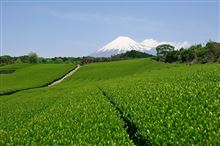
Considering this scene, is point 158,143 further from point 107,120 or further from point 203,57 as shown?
point 203,57

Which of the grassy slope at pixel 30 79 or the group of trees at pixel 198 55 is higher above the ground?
the group of trees at pixel 198 55

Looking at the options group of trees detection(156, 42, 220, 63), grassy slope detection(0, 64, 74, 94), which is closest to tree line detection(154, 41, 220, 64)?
group of trees detection(156, 42, 220, 63)

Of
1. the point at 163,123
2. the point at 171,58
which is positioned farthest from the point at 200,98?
the point at 171,58

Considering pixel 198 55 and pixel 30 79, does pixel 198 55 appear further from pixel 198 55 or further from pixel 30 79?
pixel 30 79

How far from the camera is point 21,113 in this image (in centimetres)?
4109

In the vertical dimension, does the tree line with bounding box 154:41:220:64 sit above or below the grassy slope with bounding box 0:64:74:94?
above

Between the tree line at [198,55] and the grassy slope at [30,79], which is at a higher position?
the tree line at [198,55]

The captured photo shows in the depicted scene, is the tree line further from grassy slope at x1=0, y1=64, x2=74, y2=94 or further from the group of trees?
grassy slope at x1=0, y1=64, x2=74, y2=94

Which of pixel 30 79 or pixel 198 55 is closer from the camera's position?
pixel 30 79

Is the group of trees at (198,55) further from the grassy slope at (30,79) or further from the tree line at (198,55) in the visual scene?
the grassy slope at (30,79)

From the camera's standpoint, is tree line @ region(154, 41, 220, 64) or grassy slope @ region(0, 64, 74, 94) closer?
grassy slope @ region(0, 64, 74, 94)

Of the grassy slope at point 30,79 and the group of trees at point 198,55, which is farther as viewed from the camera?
the group of trees at point 198,55

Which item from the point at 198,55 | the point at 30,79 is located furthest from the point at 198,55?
the point at 30,79

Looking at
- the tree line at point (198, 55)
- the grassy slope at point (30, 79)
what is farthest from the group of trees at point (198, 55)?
the grassy slope at point (30, 79)
